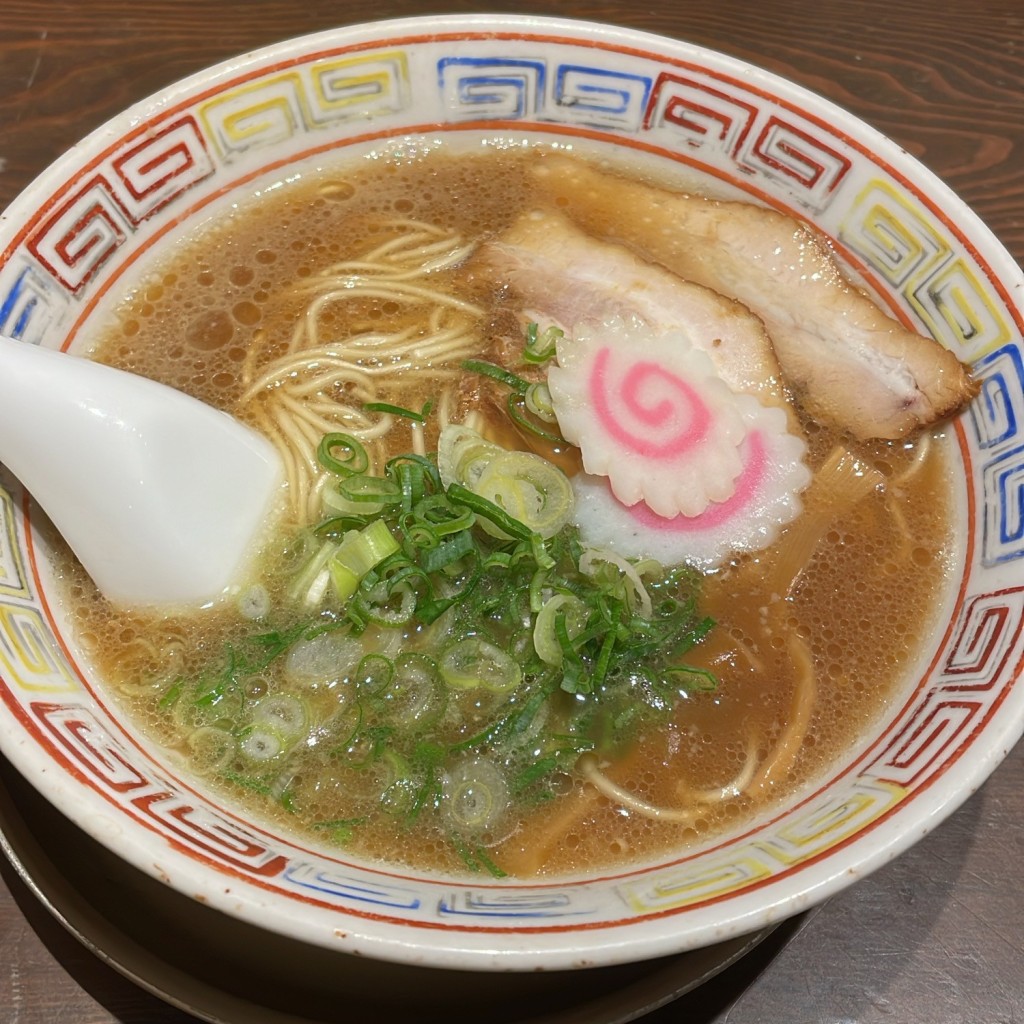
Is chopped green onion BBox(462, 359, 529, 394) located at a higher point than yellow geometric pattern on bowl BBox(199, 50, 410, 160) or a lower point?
lower

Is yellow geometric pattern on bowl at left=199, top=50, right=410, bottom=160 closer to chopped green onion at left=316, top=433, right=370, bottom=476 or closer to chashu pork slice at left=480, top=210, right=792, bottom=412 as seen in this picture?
chashu pork slice at left=480, top=210, right=792, bottom=412

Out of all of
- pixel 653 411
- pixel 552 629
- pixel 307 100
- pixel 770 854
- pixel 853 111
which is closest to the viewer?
pixel 770 854

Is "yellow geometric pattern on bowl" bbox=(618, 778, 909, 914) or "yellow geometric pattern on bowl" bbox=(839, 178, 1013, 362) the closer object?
"yellow geometric pattern on bowl" bbox=(618, 778, 909, 914)

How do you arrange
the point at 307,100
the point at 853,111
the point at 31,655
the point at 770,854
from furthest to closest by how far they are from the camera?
the point at 853,111
the point at 307,100
the point at 31,655
the point at 770,854

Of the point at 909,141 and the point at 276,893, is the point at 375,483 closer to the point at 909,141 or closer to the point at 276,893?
the point at 276,893

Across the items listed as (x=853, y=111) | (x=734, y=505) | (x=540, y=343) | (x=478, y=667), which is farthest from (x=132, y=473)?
(x=853, y=111)

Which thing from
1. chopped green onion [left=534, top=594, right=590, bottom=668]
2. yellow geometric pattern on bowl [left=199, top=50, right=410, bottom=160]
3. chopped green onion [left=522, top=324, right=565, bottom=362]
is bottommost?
chopped green onion [left=534, top=594, right=590, bottom=668]

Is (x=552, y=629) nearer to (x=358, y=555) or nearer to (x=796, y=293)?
(x=358, y=555)

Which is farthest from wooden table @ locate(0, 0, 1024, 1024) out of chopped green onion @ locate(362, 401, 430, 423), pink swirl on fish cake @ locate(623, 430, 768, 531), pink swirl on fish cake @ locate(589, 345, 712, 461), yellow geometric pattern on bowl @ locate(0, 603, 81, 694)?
chopped green onion @ locate(362, 401, 430, 423)
